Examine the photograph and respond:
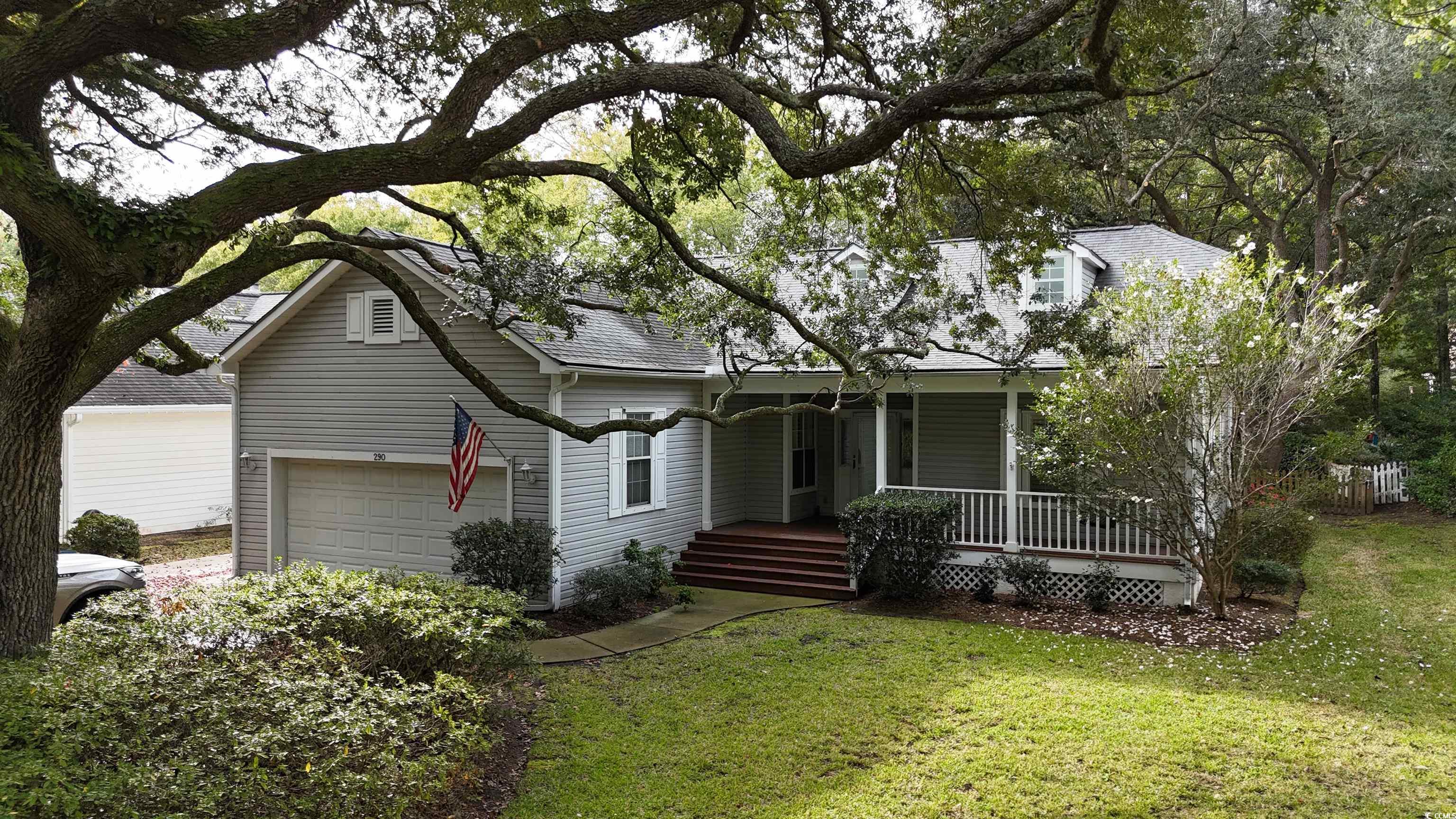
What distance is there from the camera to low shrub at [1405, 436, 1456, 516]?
17875 mm

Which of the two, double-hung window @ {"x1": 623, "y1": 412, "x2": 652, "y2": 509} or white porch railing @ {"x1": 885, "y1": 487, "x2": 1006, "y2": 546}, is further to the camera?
double-hung window @ {"x1": 623, "y1": 412, "x2": 652, "y2": 509}

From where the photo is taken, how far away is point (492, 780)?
6.20m

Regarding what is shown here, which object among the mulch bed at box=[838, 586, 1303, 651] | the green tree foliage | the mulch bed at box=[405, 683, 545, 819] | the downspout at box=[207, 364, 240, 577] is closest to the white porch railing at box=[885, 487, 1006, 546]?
the mulch bed at box=[838, 586, 1303, 651]

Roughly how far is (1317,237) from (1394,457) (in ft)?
18.8

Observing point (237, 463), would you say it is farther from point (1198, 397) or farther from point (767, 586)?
point (1198, 397)

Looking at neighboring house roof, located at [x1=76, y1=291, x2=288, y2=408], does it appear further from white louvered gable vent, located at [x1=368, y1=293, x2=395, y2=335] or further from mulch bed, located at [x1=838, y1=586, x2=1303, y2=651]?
mulch bed, located at [x1=838, y1=586, x2=1303, y2=651]

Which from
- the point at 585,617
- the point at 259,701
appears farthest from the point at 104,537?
the point at 259,701

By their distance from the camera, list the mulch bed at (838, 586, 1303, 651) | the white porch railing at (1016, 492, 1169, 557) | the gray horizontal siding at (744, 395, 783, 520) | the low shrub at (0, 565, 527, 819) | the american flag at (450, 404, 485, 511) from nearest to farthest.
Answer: the low shrub at (0, 565, 527, 819) → the mulch bed at (838, 586, 1303, 651) → the american flag at (450, 404, 485, 511) → the white porch railing at (1016, 492, 1169, 557) → the gray horizontal siding at (744, 395, 783, 520)

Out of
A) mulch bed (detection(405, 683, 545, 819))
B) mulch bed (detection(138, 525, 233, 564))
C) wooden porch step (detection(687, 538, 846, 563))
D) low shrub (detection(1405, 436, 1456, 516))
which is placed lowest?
mulch bed (detection(405, 683, 545, 819))

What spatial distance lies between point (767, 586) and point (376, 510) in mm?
6187

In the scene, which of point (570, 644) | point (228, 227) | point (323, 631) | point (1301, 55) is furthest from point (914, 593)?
point (1301, 55)

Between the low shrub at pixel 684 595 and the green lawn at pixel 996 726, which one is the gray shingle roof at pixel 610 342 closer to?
the low shrub at pixel 684 595

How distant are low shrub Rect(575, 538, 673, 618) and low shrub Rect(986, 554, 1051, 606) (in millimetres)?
5057

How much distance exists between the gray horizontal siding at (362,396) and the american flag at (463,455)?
772 mm
